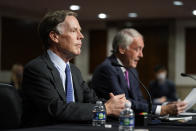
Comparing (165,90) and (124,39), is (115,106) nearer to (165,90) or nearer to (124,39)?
(124,39)

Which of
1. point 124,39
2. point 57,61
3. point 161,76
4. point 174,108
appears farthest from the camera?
point 161,76

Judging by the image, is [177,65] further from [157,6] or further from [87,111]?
[87,111]

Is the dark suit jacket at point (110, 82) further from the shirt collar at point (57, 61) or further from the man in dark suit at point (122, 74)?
the shirt collar at point (57, 61)

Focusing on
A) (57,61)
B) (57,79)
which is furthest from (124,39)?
(57,79)

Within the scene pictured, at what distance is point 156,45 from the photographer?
1154 cm

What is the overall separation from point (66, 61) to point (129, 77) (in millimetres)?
1096

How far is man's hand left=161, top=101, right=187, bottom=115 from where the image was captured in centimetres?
291

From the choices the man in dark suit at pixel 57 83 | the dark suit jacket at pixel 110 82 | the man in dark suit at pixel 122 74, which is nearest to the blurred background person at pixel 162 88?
the man in dark suit at pixel 122 74

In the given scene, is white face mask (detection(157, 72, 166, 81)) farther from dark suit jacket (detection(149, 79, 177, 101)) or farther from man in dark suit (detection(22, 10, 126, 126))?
man in dark suit (detection(22, 10, 126, 126))

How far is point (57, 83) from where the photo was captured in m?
2.62

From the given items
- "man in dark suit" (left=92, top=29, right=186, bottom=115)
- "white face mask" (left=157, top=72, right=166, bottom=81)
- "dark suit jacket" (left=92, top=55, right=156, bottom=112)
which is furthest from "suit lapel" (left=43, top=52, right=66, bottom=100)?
"white face mask" (left=157, top=72, right=166, bottom=81)

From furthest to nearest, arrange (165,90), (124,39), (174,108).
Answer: (165,90)
(124,39)
(174,108)

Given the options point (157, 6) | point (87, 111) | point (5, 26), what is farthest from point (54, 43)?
point (5, 26)

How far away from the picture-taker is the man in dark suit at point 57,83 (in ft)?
8.15
